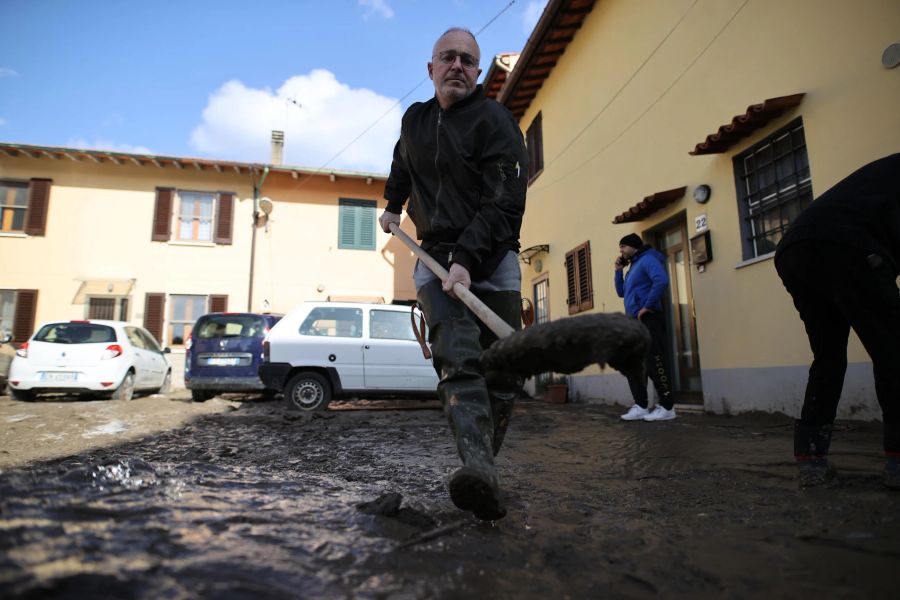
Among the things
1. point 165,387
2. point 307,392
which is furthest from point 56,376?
point 307,392

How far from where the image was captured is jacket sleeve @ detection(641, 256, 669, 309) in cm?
538

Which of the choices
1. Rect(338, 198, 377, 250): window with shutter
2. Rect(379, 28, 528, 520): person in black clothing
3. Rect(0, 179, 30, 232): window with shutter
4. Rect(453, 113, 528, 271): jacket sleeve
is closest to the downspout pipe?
Rect(338, 198, 377, 250): window with shutter

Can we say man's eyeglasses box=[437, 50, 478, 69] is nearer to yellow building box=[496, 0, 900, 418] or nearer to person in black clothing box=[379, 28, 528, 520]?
person in black clothing box=[379, 28, 528, 520]

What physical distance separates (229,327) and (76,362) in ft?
7.29

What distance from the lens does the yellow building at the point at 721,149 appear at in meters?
4.16

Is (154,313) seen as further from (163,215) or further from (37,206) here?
(37,206)

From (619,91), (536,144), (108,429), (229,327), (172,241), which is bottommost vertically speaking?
(108,429)

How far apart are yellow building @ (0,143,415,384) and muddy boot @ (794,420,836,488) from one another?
14.2 m

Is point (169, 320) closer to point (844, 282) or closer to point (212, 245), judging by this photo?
point (212, 245)

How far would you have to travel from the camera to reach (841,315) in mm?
Result: 2404

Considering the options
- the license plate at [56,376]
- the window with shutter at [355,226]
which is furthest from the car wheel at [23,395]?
the window with shutter at [355,226]

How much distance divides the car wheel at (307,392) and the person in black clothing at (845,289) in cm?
556

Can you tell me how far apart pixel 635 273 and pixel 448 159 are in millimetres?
4054

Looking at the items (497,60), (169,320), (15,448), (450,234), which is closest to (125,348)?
(15,448)
